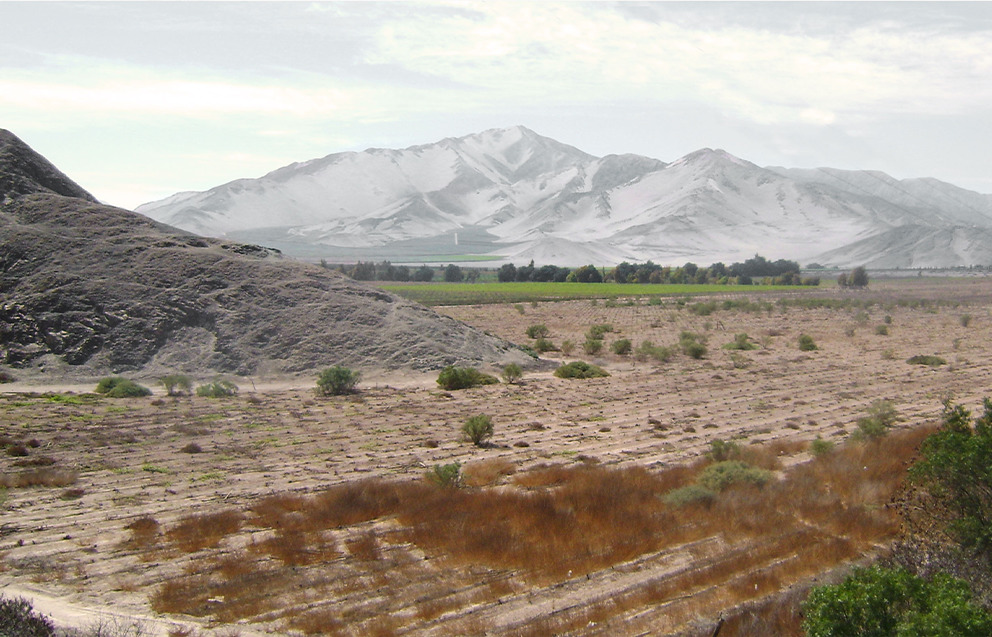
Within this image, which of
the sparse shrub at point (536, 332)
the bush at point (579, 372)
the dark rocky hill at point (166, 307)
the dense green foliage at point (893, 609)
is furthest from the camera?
the sparse shrub at point (536, 332)

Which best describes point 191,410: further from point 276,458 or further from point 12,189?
point 12,189

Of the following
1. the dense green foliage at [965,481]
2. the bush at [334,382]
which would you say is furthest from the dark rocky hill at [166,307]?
the dense green foliage at [965,481]

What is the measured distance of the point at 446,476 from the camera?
16.0 metres

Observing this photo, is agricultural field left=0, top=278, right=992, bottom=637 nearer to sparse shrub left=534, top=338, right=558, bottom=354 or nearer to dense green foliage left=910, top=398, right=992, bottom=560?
dense green foliage left=910, top=398, right=992, bottom=560

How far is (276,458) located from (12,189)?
85.4 feet

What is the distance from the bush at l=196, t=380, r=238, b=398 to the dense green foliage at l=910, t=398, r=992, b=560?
2127cm

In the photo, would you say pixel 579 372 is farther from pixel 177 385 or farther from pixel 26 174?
pixel 26 174

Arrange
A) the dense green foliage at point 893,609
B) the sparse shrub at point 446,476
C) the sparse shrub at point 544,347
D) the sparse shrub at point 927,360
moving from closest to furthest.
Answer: the dense green foliage at point 893,609 < the sparse shrub at point 446,476 < the sparse shrub at point 927,360 < the sparse shrub at point 544,347

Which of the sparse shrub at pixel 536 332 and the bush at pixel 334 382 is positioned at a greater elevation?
the sparse shrub at pixel 536 332

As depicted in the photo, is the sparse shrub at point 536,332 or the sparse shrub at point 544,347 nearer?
the sparse shrub at point 544,347

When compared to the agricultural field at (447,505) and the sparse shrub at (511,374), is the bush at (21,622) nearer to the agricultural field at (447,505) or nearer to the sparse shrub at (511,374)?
the agricultural field at (447,505)

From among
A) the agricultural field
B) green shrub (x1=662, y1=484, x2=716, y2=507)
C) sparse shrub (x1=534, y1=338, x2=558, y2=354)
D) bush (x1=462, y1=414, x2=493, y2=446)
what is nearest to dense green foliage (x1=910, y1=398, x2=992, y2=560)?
the agricultural field

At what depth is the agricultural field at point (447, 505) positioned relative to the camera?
10.4m

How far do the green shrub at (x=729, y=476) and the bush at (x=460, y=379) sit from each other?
15.1m
